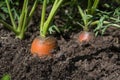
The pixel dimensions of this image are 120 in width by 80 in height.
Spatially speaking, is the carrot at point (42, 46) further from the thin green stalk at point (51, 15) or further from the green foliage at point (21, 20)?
the green foliage at point (21, 20)

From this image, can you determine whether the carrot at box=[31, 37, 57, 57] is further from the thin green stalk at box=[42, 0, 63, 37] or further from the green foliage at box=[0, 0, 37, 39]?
the green foliage at box=[0, 0, 37, 39]

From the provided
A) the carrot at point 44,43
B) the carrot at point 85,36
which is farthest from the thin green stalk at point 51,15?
the carrot at point 85,36

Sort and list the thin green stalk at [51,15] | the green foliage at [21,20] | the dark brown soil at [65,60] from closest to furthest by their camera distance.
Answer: the dark brown soil at [65,60] → the thin green stalk at [51,15] → the green foliage at [21,20]

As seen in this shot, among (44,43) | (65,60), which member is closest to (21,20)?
(44,43)

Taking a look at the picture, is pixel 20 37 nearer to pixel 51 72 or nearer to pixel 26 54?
pixel 26 54

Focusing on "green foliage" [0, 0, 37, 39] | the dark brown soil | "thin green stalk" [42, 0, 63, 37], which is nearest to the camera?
the dark brown soil

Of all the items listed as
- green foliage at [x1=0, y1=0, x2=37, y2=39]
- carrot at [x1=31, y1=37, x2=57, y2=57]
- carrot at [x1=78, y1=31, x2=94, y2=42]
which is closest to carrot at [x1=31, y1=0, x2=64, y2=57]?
carrot at [x1=31, y1=37, x2=57, y2=57]

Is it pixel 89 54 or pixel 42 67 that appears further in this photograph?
pixel 89 54

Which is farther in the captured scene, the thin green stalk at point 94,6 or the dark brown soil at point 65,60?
the thin green stalk at point 94,6

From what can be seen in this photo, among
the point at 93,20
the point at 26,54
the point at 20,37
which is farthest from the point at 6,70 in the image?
the point at 93,20
